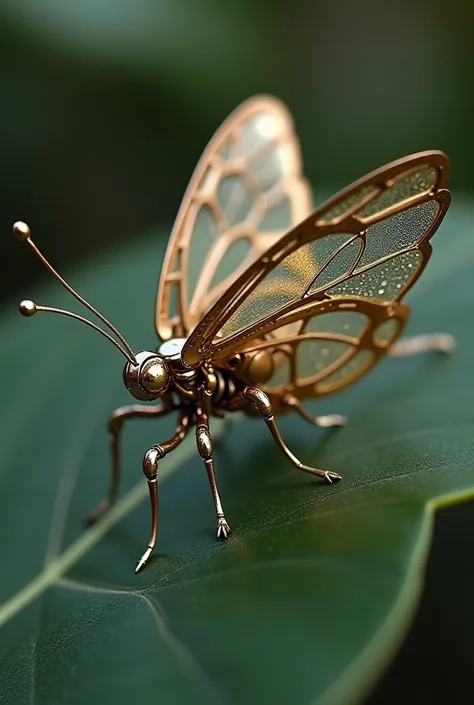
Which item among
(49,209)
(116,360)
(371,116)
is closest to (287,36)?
(371,116)

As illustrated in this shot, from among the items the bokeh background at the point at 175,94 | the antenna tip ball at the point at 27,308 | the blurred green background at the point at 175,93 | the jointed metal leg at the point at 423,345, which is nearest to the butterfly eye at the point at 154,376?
the antenna tip ball at the point at 27,308

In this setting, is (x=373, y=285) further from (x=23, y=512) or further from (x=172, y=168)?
(x=172, y=168)

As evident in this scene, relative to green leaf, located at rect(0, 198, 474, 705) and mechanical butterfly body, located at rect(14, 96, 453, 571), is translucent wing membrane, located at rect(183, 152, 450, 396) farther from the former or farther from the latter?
green leaf, located at rect(0, 198, 474, 705)

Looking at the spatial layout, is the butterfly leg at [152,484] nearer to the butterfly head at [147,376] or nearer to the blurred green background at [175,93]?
the butterfly head at [147,376]

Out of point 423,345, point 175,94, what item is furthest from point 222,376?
point 175,94

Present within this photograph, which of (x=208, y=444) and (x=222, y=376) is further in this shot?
(x=222, y=376)

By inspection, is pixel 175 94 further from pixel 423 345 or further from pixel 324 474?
pixel 324 474

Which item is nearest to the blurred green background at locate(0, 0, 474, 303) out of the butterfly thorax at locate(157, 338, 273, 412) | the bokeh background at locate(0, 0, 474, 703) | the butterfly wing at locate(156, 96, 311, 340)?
the bokeh background at locate(0, 0, 474, 703)
